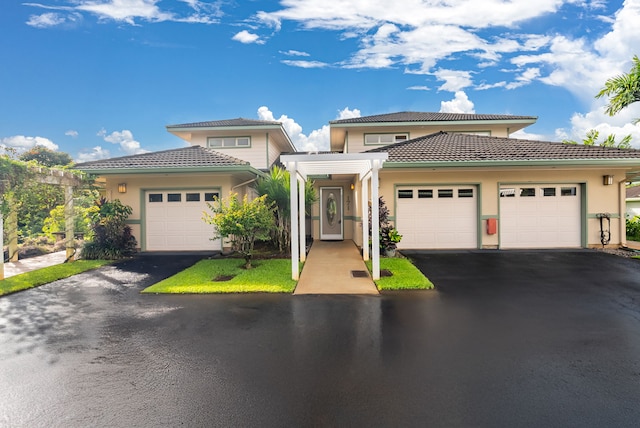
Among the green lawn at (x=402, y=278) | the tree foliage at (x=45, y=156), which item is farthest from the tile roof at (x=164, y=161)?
the tree foliage at (x=45, y=156)

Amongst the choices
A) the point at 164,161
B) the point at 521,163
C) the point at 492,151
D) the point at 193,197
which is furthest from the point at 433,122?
the point at 164,161

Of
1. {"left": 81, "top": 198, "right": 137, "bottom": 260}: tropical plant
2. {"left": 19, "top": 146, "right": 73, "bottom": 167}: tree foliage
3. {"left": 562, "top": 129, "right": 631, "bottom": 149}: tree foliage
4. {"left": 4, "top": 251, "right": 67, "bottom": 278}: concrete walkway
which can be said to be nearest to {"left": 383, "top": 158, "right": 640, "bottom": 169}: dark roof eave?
{"left": 81, "top": 198, "right": 137, "bottom": 260}: tropical plant

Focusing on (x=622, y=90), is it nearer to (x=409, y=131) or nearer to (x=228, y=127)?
(x=409, y=131)

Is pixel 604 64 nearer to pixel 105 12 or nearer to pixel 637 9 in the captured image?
pixel 637 9

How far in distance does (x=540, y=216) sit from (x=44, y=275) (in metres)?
15.6

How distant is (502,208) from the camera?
11.0 metres

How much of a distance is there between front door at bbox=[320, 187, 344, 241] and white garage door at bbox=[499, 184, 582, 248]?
6654mm

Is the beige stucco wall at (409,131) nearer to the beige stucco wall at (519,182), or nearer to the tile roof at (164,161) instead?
the beige stucco wall at (519,182)

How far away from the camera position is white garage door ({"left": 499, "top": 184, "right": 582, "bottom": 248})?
10.9 meters

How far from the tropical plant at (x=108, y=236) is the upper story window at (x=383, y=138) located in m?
10.9

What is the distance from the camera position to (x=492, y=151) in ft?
35.3

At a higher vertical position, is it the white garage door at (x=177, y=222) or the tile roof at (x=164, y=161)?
the tile roof at (x=164, y=161)

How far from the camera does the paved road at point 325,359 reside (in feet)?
8.44

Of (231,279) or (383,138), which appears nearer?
(231,279)
